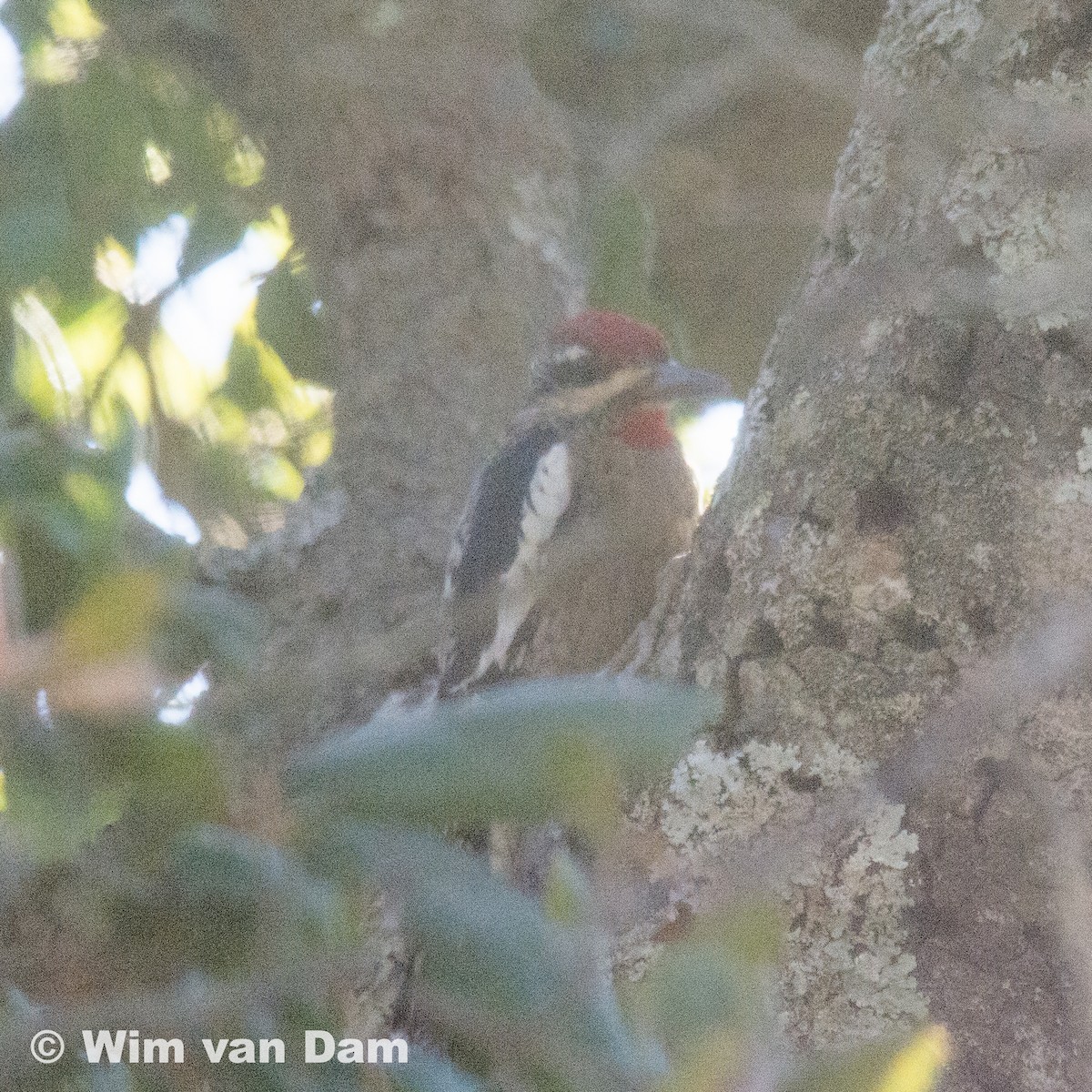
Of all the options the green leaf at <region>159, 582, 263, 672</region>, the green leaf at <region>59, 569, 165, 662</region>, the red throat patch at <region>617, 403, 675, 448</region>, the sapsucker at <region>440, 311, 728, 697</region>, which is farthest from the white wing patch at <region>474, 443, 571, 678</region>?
the green leaf at <region>59, 569, 165, 662</region>

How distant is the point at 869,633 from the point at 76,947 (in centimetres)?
92

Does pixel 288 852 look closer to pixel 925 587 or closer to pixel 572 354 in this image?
pixel 925 587

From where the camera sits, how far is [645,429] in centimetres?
286

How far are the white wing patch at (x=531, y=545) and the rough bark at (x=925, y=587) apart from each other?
62 cm

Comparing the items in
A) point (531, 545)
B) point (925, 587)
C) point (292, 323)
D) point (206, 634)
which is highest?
point (292, 323)

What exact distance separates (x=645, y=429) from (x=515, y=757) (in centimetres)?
191

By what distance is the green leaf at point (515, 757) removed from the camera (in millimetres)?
981

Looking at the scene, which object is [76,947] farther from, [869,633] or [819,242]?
[819,242]

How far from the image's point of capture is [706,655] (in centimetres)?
185

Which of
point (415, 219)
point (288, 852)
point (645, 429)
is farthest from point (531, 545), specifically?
point (288, 852)

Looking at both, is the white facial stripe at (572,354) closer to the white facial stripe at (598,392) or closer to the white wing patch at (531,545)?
the white facial stripe at (598,392)

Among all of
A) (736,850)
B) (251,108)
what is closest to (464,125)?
(251,108)
